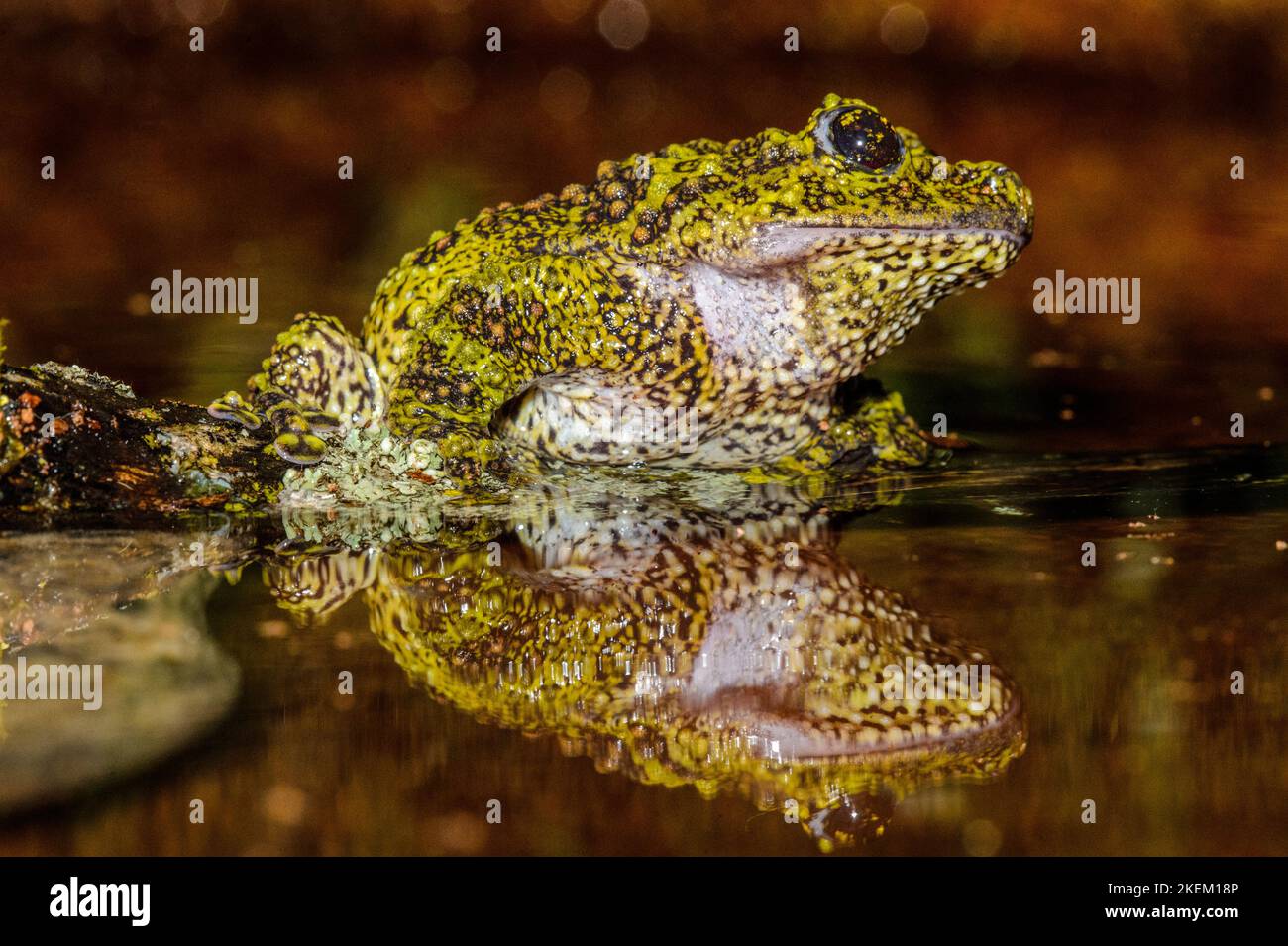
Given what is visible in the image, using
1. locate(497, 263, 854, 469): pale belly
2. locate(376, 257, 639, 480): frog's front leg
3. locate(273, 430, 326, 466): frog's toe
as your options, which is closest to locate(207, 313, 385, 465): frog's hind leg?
locate(273, 430, 326, 466): frog's toe

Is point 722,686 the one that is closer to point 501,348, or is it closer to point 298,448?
point 501,348

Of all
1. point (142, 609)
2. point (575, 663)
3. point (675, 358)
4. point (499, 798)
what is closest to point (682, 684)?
point (575, 663)

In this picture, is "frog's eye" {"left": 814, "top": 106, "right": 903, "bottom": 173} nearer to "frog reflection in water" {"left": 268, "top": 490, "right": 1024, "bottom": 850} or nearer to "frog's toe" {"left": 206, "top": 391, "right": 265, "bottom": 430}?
"frog reflection in water" {"left": 268, "top": 490, "right": 1024, "bottom": 850}

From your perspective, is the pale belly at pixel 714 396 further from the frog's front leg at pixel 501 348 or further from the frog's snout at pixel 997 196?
the frog's snout at pixel 997 196

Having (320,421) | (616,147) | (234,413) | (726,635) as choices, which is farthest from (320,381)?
(616,147)

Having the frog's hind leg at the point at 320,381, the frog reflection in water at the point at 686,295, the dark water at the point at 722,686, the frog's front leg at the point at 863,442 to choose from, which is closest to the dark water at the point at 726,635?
the dark water at the point at 722,686

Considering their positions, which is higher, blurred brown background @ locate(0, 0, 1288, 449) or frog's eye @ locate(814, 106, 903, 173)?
blurred brown background @ locate(0, 0, 1288, 449)
